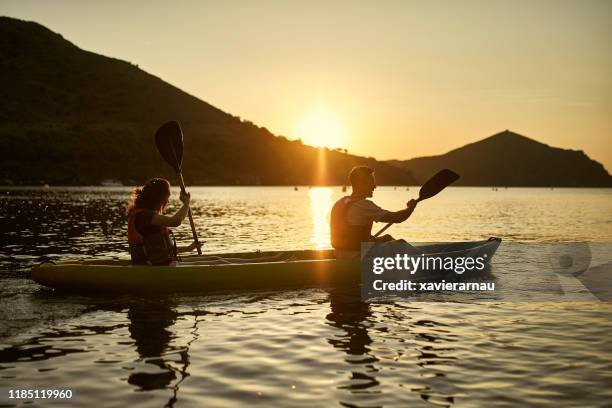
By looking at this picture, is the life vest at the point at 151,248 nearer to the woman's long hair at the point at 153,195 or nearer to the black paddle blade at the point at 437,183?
the woman's long hair at the point at 153,195

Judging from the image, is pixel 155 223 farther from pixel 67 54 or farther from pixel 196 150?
pixel 67 54

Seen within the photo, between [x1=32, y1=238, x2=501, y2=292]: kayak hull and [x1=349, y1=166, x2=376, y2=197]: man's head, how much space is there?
1.77m

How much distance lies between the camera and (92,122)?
149500 millimetres

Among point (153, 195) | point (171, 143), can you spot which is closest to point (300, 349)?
point (153, 195)

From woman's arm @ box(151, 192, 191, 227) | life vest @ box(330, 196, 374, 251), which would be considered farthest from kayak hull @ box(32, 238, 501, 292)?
woman's arm @ box(151, 192, 191, 227)

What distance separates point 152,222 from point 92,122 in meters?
148

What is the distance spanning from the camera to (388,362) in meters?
8.09

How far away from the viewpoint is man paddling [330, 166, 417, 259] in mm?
12242

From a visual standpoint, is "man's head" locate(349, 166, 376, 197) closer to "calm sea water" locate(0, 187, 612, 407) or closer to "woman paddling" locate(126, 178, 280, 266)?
"calm sea water" locate(0, 187, 612, 407)

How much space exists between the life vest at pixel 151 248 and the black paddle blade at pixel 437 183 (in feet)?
19.7

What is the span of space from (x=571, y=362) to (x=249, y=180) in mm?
182092

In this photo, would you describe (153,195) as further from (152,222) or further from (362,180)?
(362,180)

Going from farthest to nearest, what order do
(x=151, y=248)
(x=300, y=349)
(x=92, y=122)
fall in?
(x=92, y=122) < (x=151, y=248) < (x=300, y=349)

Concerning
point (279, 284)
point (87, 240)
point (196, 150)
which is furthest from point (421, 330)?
point (196, 150)
